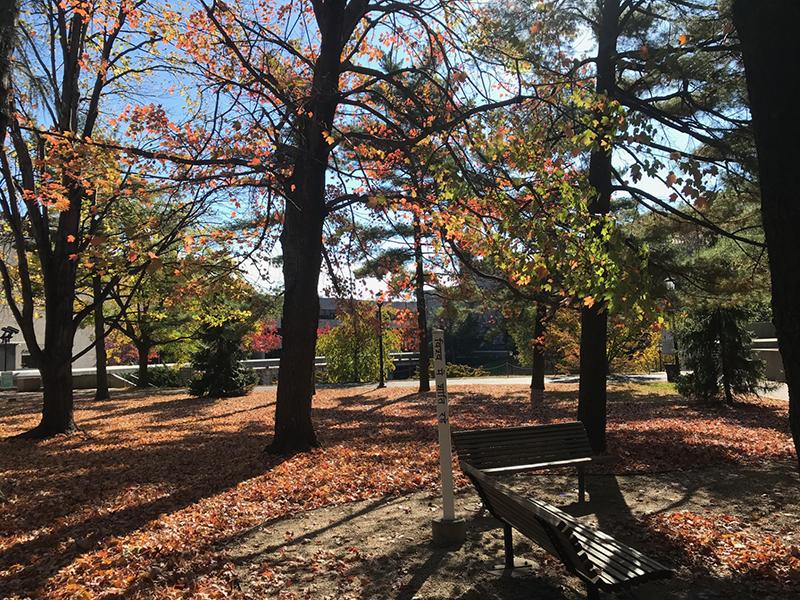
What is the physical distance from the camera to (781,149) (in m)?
2.76

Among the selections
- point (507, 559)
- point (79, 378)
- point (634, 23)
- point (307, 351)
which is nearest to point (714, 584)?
point (507, 559)

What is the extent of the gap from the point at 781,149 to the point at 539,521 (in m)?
2.24

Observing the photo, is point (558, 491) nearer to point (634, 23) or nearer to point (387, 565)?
point (387, 565)

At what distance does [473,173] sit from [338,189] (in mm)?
6659

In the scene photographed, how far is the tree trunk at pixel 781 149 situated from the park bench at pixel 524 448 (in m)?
3.33

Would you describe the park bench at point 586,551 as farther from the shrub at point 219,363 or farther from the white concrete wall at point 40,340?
the white concrete wall at point 40,340

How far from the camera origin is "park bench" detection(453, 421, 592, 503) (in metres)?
5.86

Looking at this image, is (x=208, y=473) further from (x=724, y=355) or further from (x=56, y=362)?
(x=724, y=355)

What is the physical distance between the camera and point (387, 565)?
445 cm

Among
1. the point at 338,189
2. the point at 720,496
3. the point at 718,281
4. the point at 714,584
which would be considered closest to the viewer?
the point at 714,584

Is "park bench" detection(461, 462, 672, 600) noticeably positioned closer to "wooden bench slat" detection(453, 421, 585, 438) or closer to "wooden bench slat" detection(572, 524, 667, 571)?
"wooden bench slat" detection(572, 524, 667, 571)

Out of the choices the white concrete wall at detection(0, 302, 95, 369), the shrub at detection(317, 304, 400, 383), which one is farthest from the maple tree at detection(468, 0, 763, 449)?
the white concrete wall at detection(0, 302, 95, 369)

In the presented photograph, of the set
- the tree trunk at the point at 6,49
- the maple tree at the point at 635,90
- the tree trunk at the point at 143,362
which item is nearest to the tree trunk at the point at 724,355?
the maple tree at the point at 635,90

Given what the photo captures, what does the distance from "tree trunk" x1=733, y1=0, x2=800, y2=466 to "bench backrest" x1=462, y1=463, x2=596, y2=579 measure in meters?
1.20
